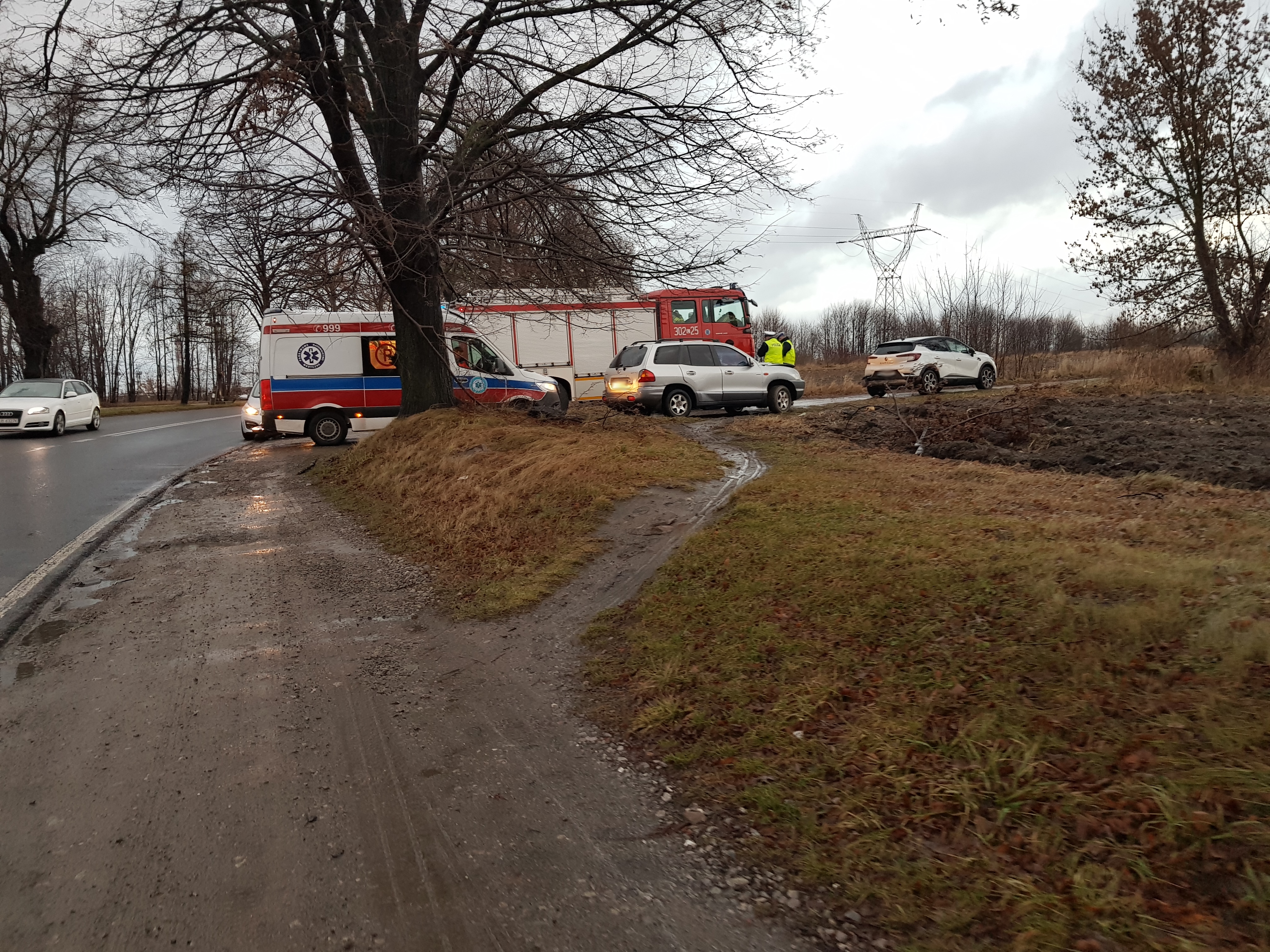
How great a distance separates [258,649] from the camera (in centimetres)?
569

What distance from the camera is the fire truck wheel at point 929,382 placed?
24.2 meters

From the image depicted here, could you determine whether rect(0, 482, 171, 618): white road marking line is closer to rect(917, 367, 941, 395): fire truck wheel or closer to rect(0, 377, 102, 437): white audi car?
rect(0, 377, 102, 437): white audi car

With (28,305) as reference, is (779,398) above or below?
below

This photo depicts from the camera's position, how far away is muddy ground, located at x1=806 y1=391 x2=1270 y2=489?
8.91m

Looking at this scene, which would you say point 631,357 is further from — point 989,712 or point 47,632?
point 989,712

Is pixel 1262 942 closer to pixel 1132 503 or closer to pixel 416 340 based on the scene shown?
pixel 1132 503

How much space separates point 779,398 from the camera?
19609mm

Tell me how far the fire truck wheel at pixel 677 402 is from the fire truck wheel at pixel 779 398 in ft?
6.78

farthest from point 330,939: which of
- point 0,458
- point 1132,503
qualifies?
point 0,458

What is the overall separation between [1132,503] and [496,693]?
5282mm

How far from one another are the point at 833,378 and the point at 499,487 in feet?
109

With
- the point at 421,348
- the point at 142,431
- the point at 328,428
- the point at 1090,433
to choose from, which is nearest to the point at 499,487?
the point at 421,348

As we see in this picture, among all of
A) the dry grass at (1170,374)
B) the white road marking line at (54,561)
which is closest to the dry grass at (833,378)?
the dry grass at (1170,374)

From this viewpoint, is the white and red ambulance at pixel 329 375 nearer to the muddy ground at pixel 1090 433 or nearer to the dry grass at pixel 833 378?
the muddy ground at pixel 1090 433
